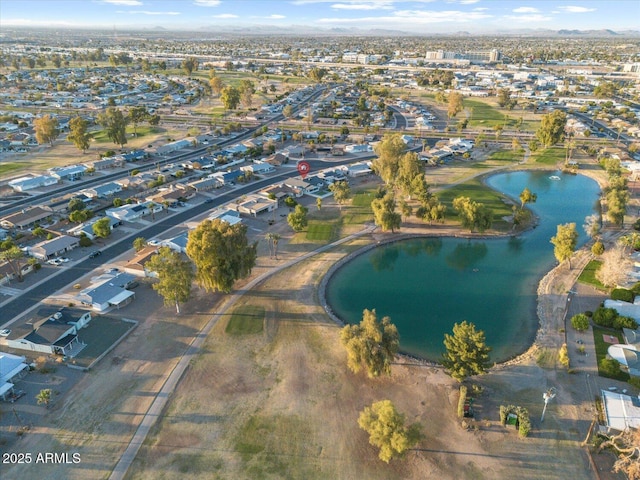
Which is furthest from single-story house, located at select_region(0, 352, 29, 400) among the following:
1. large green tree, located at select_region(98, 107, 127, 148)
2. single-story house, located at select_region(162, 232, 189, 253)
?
large green tree, located at select_region(98, 107, 127, 148)

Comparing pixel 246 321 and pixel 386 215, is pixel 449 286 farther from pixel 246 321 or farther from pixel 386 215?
pixel 246 321

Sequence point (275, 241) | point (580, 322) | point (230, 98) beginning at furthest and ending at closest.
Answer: point (230, 98), point (275, 241), point (580, 322)

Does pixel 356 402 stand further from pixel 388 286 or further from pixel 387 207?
pixel 387 207

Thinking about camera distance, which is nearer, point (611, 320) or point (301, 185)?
point (611, 320)

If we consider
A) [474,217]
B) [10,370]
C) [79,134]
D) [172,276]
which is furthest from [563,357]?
[79,134]

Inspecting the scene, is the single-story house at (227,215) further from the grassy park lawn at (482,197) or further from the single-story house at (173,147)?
the single-story house at (173,147)

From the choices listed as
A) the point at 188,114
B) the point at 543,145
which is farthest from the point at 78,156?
the point at 543,145

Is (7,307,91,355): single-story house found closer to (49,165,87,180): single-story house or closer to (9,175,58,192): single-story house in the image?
(9,175,58,192): single-story house
